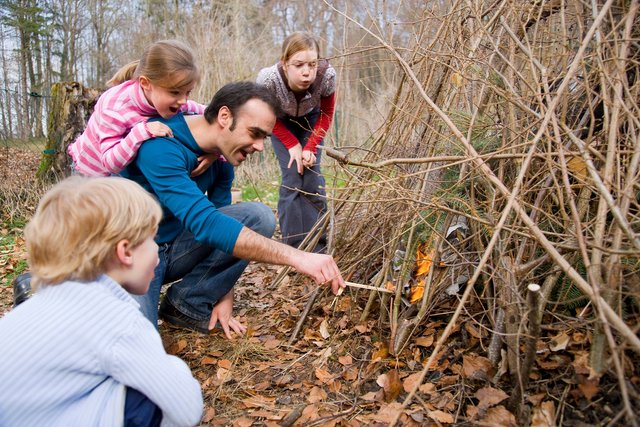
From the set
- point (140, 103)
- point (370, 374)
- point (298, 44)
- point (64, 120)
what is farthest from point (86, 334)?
point (64, 120)

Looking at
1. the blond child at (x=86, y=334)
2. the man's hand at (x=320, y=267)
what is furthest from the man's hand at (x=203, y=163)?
the blond child at (x=86, y=334)

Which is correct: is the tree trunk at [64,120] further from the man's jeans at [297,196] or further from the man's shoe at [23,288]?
the man's shoe at [23,288]

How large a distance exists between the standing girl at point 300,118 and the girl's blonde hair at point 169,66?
2.79 ft

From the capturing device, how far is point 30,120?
7.03m

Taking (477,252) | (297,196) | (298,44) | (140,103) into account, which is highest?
(298,44)

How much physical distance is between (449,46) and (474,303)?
1231mm

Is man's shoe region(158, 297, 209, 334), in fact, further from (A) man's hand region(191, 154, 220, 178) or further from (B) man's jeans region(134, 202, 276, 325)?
(A) man's hand region(191, 154, 220, 178)

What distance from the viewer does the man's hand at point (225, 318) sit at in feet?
8.82

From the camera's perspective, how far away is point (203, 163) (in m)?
2.52

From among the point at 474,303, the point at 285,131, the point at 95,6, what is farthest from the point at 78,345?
the point at 95,6

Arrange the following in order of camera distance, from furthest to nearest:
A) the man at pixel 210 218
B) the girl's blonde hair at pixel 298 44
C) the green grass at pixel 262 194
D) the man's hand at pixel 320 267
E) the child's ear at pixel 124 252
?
the green grass at pixel 262 194 → the girl's blonde hair at pixel 298 44 → the man at pixel 210 218 → the man's hand at pixel 320 267 → the child's ear at pixel 124 252

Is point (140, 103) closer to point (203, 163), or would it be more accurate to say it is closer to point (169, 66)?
point (169, 66)

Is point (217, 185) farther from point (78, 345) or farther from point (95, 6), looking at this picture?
point (95, 6)

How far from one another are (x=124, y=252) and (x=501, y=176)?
149cm
